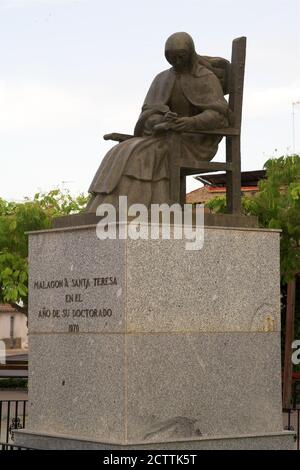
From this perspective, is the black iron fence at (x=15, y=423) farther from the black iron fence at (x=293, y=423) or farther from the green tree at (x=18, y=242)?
the green tree at (x=18, y=242)

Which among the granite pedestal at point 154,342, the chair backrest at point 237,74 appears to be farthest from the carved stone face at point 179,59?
the granite pedestal at point 154,342

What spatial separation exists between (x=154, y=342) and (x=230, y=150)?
2586 mm

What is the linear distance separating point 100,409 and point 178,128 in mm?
3025

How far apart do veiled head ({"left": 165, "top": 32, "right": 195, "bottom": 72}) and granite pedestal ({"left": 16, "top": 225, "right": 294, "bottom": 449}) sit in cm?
196

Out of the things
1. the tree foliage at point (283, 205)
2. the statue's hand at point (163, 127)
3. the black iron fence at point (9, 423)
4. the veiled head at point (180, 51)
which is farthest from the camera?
the tree foliage at point (283, 205)

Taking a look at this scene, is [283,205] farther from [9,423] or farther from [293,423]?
[9,423]

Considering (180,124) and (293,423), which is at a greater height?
(180,124)

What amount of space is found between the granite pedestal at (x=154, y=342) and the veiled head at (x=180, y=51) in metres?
1.96

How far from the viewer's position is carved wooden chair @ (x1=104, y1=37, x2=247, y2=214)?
1282 centimetres

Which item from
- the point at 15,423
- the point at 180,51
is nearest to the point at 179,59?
the point at 180,51

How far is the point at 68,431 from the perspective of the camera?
40.7ft

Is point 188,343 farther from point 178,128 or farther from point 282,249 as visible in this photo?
point 282,249

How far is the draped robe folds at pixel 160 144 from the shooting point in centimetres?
1270

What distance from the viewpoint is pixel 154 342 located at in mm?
11898
